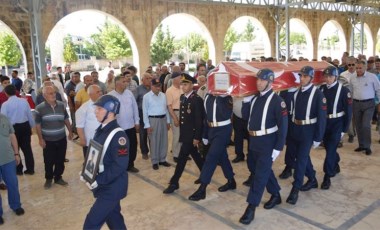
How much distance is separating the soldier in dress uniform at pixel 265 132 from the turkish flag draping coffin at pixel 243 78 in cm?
21

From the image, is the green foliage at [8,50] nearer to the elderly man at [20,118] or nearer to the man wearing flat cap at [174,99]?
the elderly man at [20,118]

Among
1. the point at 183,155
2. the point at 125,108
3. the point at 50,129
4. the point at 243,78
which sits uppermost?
the point at 243,78

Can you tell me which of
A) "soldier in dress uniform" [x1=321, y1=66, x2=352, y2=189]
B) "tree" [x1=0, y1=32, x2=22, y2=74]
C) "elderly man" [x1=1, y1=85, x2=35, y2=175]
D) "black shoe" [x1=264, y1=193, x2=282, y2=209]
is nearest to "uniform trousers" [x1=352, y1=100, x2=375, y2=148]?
"soldier in dress uniform" [x1=321, y1=66, x2=352, y2=189]

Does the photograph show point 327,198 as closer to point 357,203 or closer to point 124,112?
point 357,203

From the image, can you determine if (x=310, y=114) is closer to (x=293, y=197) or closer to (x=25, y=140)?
(x=293, y=197)

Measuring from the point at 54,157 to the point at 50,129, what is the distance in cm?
43

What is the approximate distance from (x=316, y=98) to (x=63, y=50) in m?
37.9

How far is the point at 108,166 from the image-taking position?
2488 mm

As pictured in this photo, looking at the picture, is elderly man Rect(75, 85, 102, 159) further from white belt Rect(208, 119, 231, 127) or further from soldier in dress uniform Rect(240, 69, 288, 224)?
soldier in dress uniform Rect(240, 69, 288, 224)

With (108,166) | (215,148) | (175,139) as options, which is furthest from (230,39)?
(108,166)

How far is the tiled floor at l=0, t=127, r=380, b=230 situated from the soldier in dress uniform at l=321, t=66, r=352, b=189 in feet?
1.02

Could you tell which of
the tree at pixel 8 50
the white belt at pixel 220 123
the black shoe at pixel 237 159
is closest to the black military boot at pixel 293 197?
the white belt at pixel 220 123

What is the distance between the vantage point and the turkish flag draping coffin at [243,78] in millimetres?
3584

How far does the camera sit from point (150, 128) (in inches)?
208
